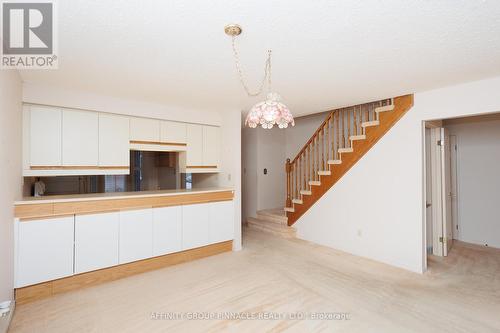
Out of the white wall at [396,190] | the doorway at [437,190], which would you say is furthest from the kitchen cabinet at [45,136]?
the doorway at [437,190]

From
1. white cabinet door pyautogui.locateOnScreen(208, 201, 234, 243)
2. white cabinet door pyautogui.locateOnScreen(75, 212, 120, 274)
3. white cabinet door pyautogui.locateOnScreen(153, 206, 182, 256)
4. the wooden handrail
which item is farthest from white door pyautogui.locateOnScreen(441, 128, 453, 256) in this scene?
white cabinet door pyautogui.locateOnScreen(75, 212, 120, 274)

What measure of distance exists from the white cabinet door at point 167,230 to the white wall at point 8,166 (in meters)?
1.41

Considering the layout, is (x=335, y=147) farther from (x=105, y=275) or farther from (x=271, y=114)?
(x=105, y=275)

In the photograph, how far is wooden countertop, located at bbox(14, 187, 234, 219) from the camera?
8.42ft

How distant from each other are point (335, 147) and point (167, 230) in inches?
134

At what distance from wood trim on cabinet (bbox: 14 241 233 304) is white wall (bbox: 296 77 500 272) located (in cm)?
219

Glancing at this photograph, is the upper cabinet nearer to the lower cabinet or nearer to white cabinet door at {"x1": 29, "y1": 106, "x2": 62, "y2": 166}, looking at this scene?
white cabinet door at {"x1": 29, "y1": 106, "x2": 62, "y2": 166}

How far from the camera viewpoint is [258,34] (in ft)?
5.88

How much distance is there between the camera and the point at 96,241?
2924 millimetres

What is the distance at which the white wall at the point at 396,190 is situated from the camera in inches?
116

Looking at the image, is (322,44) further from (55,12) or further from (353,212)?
(353,212)

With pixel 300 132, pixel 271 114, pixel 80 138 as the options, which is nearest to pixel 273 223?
pixel 300 132

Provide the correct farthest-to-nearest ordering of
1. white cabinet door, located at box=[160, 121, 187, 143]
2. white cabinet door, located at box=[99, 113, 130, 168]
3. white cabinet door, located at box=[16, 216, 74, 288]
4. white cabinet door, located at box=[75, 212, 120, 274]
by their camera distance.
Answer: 1. white cabinet door, located at box=[160, 121, 187, 143]
2. white cabinet door, located at box=[99, 113, 130, 168]
3. white cabinet door, located at box=[75, 212, 120, 274]
4. white cabinet door, located at box=[16, 216, 74, 288]

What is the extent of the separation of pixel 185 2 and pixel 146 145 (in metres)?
2.58
